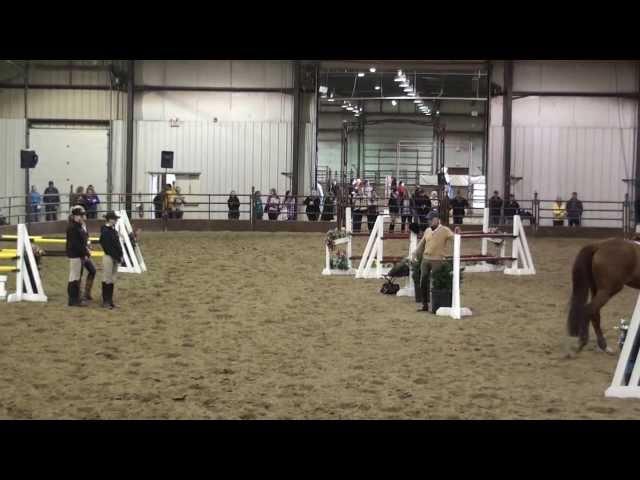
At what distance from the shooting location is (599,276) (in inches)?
352

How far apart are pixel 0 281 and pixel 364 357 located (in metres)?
6.64

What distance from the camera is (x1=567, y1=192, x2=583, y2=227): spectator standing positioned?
2825 centimetres

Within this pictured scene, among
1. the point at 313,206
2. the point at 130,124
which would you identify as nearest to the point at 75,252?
the point at 313,206

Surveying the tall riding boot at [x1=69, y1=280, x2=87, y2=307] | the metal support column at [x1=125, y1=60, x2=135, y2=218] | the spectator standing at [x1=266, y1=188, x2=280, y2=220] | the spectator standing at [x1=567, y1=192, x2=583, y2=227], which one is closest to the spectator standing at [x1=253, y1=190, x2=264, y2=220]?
the spectator standing at [x1=266, y1=188, x2=280, y2=220]

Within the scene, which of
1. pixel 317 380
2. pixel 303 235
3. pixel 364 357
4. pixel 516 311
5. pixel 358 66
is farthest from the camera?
pixel 358 66

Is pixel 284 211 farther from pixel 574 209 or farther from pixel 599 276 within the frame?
pixel 599 276

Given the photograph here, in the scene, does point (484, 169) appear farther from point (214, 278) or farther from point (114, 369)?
point (114, 369)

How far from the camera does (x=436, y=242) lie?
12.2 m

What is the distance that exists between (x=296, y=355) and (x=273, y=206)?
19.6m


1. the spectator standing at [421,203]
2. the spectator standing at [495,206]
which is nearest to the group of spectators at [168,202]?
the spectator standing at [421,203]

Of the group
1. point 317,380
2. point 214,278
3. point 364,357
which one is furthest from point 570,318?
point 214,278

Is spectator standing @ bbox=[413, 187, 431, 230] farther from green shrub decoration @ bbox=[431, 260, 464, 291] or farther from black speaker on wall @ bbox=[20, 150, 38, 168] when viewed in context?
green shrub decoration @ bbox=[431, 260, 464, 291]

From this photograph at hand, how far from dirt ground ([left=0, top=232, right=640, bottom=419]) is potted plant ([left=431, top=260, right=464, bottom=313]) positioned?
268 mm
